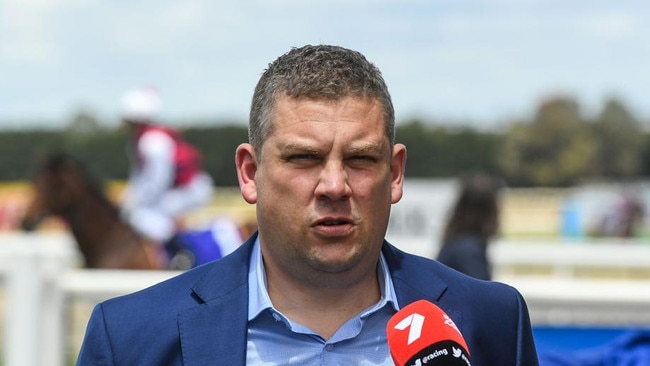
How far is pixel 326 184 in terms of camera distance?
183cm

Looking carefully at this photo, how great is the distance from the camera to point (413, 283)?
2.02 meters

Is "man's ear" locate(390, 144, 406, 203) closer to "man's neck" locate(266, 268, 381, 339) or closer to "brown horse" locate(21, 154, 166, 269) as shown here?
"man's neck" locate(266, 268, 381, 339)

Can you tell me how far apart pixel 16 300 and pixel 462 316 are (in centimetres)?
307

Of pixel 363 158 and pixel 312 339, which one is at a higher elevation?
pixel 363 158

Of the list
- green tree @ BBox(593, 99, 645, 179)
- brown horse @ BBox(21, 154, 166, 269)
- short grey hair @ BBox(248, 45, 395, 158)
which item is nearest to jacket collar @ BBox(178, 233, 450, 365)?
short grey hair @ BBox(248, 45, 395, 158)

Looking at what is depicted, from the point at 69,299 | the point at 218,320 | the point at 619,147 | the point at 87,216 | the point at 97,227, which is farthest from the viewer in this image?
the point at 619,147

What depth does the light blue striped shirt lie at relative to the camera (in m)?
1.90

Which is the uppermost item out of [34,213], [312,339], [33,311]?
[312,339]

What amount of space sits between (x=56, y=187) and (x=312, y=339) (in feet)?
25.2

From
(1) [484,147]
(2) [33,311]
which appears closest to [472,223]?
(2) [33,311]

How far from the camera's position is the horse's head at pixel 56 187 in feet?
29.9

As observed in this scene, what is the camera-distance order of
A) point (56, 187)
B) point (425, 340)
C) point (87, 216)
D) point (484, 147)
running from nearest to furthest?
point (425, 340), point (87, 216), point (56, 187), point (484, 147)

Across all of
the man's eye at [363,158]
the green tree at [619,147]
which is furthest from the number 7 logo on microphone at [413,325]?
the green tree at [619,147]

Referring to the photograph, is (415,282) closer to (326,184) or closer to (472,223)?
(326,184)
